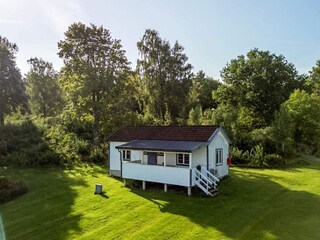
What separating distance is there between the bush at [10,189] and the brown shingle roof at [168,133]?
6.92m

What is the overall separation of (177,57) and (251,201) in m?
26.8

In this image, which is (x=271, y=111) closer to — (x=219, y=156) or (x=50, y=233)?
(x=219, y=156)

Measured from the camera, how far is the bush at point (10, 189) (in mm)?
17812

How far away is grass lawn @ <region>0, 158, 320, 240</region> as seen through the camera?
12.1 metres

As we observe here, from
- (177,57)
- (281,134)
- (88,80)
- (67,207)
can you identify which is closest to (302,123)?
(281,134)

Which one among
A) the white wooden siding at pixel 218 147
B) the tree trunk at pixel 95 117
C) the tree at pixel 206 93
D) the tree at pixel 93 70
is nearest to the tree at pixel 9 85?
the tree at pixel 93 70

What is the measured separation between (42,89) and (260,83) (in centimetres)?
3307

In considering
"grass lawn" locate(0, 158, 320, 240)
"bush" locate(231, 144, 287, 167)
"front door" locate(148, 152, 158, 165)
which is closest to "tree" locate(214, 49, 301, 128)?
"bush" locate(231, 144, 287, 167)

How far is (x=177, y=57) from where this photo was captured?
39.0 m

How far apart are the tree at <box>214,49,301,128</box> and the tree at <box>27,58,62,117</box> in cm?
2745

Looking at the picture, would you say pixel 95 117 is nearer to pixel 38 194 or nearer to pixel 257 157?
pixel 38 194

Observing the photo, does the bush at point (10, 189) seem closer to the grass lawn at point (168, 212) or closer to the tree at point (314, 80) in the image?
the grass lawn at point (168, 212)

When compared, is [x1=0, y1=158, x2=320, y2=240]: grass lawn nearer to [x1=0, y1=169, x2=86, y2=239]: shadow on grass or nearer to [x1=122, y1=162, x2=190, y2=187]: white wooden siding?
[x1=0, y1=169, x2=86, y2=239]: shadow on grass

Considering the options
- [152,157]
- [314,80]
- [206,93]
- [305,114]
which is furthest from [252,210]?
[206,93]
